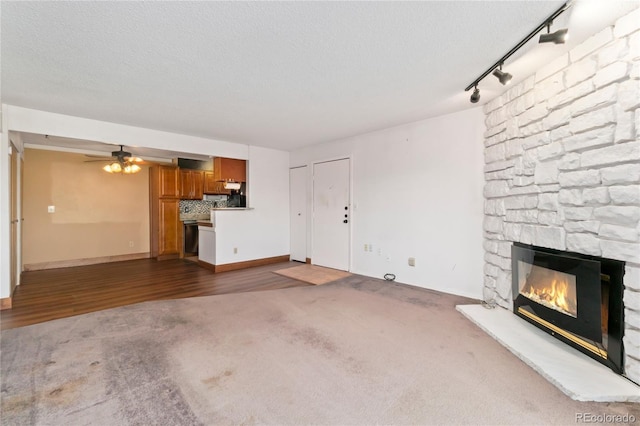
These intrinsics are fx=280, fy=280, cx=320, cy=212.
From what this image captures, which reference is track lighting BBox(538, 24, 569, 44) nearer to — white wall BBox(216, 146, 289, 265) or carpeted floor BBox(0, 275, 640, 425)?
carpeted floor BBox(0, 275, 640, 425)

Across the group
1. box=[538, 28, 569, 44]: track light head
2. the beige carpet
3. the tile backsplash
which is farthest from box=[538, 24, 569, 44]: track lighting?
the tile backsplash

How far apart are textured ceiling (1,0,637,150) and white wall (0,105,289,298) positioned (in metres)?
0.24

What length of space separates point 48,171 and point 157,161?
6.05ft

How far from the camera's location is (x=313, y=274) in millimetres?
4809

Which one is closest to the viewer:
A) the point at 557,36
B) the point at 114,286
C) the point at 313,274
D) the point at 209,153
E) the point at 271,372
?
the point at 557,36

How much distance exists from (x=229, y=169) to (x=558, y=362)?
5.21 metres

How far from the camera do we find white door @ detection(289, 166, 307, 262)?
589 cm

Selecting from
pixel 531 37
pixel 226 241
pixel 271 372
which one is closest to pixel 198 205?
pixel 226 241

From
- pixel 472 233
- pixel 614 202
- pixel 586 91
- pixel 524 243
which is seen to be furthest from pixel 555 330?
pixel 586 91

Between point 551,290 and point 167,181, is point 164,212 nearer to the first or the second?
point 167,181

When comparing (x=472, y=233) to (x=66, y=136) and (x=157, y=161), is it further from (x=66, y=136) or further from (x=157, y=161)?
(x=157, y=161)

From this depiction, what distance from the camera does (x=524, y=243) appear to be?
277 cm

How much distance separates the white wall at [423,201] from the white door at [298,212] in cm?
130

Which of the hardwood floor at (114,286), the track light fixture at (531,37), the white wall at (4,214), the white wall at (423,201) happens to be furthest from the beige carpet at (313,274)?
the white wall at (4,214)
